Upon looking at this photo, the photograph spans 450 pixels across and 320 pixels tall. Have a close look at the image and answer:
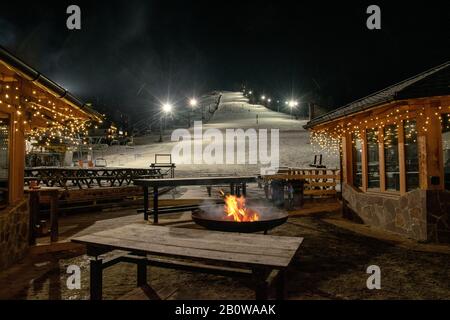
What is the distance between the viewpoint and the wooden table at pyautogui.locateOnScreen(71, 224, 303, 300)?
2570 mm

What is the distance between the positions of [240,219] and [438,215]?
4.77 metres

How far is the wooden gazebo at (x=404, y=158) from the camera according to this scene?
630cm

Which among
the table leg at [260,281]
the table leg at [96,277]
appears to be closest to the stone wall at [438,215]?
the table leg at [260,281]

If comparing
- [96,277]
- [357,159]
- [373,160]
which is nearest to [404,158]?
[373,160]

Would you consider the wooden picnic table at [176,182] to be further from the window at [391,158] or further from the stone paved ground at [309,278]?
the window at [391,158]

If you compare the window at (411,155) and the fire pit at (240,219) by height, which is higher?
the window at (411,155)

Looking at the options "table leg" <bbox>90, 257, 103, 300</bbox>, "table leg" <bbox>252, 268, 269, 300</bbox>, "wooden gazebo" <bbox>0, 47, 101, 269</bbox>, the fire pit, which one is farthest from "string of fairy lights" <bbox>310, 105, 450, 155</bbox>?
"wooden gazebo" <bbox>0, 47, 101, 269</bbox>

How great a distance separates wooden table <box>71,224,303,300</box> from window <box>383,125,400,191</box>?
18.9ft

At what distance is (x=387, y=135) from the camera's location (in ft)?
25.6

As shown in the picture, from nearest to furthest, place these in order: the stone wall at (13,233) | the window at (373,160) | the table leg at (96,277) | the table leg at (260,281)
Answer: the table leg at (260,281), the table leg at (96,277), the stone wall at (13,233), the window at (373,160)

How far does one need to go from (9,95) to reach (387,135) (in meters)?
9.24

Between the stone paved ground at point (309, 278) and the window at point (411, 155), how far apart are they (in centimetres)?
196
